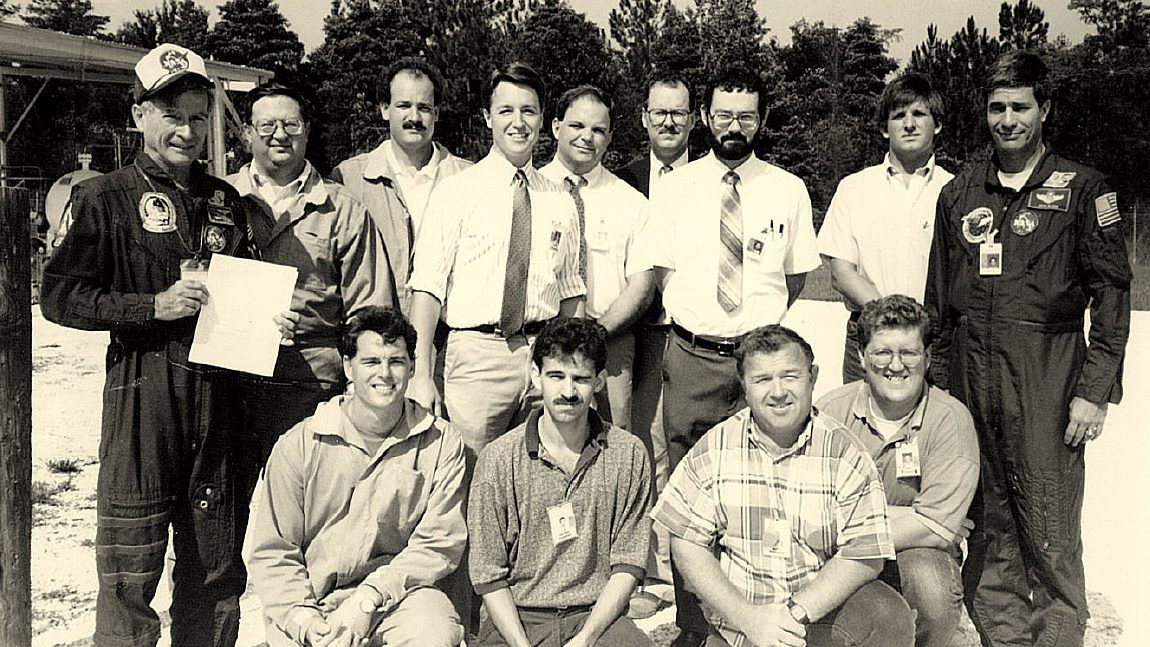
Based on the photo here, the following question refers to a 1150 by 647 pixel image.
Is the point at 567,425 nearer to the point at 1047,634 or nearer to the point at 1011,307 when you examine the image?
the point at 1011,307

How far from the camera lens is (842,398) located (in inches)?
162

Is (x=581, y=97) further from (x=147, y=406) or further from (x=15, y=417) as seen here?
(x=15, y=417)

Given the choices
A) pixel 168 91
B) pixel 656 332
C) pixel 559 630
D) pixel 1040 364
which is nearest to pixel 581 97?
pixel 656 332

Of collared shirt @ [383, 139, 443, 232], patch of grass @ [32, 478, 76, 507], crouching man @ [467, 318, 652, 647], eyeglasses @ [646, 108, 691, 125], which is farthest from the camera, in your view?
patch of grass @ [32, 478, 76, 507]

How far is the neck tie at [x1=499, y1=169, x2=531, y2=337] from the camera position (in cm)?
416

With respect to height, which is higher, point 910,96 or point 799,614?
point 910,96

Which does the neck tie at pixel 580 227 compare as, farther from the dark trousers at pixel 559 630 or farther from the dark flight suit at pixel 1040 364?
the dark flight suit at pixel 1040 364

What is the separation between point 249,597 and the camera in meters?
5.14

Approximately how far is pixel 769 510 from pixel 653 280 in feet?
4.87

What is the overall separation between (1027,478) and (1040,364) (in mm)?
489

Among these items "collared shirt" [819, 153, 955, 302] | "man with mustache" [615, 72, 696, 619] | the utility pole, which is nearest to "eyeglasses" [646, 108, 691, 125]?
"man with mustache" [615, 72, 696, 619]

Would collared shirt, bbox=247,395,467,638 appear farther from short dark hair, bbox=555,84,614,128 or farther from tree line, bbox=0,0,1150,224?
tree line, bbox=0,0,1150,224

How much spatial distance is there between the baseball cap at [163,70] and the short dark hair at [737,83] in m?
2.26

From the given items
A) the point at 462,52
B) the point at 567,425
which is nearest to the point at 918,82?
the point at 567,425
